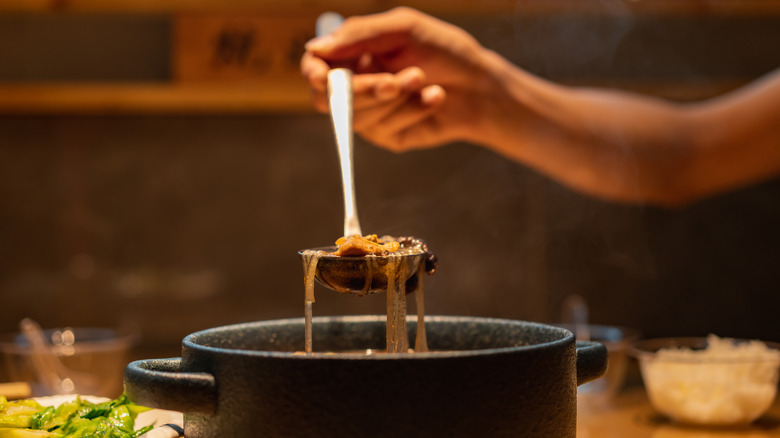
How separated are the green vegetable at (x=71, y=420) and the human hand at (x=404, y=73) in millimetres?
637

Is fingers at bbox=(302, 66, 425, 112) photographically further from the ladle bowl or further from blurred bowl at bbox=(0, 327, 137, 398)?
blurred bowl at bbox=(0, 327, 137, 398)

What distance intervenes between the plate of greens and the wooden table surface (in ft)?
2.54

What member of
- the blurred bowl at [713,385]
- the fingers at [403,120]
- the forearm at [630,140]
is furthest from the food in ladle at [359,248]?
the forearm at [630,140]

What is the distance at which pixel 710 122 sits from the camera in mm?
2027

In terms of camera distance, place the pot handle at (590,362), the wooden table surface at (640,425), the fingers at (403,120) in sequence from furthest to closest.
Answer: the fingers at (403,120), the wooden table surface at (640,425), the pot handle at (590,362)

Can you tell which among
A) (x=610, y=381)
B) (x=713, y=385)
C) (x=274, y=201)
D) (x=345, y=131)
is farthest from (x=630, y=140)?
(x=274, y=201)

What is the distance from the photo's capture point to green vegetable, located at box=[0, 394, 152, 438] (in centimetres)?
77

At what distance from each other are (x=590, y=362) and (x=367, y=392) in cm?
28

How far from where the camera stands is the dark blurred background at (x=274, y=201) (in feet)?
9.70

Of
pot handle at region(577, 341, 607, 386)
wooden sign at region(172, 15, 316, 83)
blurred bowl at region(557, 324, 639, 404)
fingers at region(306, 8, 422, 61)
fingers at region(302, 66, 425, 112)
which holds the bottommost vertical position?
blurred bowl at region(557, 324, 639, 404)

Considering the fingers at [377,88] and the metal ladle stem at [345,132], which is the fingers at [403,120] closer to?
the fingers at [377,88]

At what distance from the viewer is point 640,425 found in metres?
1.42

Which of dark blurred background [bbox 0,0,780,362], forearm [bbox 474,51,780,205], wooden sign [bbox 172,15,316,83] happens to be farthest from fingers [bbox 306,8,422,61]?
dark blurred background [bbox 0,0,780,362]

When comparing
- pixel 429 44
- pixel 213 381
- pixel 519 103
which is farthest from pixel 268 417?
pixel 519 103
